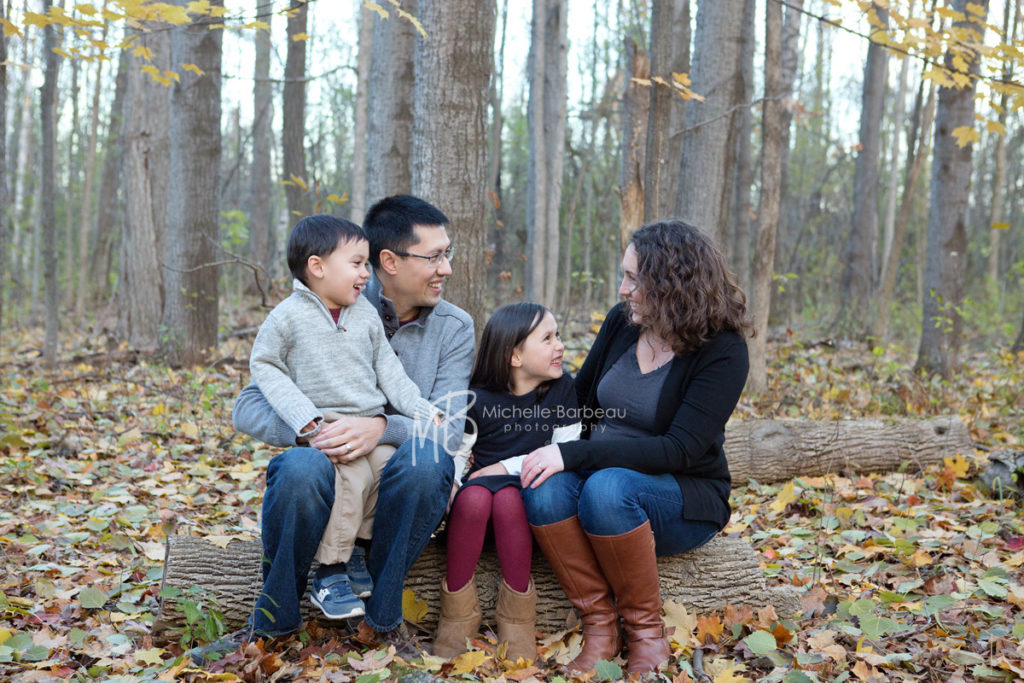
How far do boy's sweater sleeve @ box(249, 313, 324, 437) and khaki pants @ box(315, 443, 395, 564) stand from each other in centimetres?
20

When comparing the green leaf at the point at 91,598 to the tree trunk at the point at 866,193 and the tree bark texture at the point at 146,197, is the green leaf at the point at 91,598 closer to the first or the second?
the tree bark texture at the point at 146,197

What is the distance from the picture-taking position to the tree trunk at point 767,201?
678 cm

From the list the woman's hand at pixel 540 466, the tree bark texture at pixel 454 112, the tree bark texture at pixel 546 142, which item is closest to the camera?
the woman's hand at pixel 540 466

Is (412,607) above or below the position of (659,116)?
below

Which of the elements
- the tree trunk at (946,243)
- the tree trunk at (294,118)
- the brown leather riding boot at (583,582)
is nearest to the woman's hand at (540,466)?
the brown leather riding boot at (583,582)

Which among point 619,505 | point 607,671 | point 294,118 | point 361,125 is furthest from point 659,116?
point 294,118

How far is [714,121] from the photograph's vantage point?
628 centimetres

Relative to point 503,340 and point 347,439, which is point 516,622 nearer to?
point 347,439

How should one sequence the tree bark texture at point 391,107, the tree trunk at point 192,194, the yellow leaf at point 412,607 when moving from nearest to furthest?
the yellow leaf at point 412,607 → the tree bark texture at point 391,107 → the tree trunk at point 192,194

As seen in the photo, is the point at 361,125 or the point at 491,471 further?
the point at 361,125

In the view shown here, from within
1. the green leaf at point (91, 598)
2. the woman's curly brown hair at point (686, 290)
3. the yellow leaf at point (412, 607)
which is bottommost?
the green leaf at point (91, 598)

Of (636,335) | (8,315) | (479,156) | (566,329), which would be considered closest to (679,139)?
(566,329)

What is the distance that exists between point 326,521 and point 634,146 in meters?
4.78

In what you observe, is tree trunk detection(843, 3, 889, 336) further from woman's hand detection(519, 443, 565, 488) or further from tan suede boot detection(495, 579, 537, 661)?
tan suede boot detection(495, 579, 537, 661)
